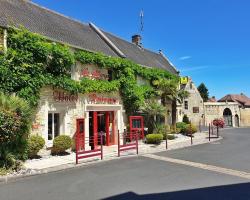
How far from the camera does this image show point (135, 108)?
21.7 metres

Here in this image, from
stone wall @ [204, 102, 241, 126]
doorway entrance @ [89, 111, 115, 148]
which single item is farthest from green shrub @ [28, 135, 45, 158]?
stone wall @ [204, 102, 241, 126]

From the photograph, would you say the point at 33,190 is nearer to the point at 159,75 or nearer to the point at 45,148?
the point at 45,148

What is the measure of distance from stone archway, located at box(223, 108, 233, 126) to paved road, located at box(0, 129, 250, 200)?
36593 millimetres

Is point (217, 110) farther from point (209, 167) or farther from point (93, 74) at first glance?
point (209, 167)

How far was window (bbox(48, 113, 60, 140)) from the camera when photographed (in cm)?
1611

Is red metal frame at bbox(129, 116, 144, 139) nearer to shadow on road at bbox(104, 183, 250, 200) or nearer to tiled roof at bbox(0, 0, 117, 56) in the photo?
tiled roof at bbox(0, 0, 117, 56)

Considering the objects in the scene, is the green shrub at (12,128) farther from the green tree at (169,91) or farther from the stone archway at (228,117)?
the stone archway at (228,117)

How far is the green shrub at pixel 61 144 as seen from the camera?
15077mm

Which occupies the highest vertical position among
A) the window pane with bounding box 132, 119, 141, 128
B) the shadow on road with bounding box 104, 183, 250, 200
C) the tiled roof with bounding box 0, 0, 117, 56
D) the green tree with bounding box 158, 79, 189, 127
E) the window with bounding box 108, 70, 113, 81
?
the tiled roof with bounding box 0, 0, 117, 56

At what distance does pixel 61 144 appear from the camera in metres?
15.1

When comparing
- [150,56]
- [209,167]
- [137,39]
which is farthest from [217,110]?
[209,167]

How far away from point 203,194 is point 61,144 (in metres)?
8.51

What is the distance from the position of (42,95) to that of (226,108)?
127 feet

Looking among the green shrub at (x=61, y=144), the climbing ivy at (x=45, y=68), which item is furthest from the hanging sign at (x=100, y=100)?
the green shrub at (x=61, y=144)
